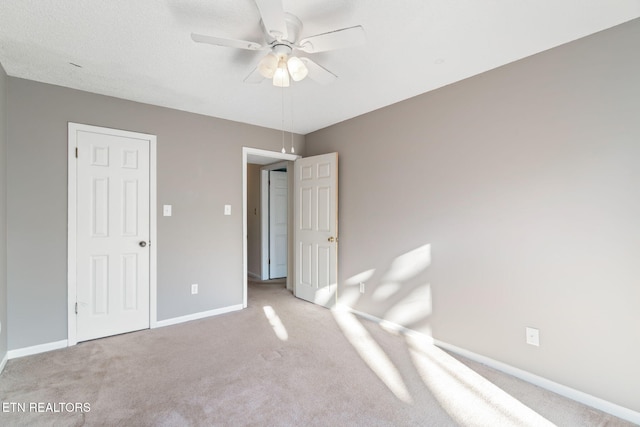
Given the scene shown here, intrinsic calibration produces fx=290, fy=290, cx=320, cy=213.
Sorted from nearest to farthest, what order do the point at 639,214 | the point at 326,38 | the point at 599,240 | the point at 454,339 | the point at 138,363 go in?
the point at 326,38 → the point at 639,214 → the point at 599,240 → the point at 138,363 → the point at 454,339

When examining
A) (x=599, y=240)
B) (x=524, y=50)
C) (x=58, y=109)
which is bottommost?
(x=599, y=240)

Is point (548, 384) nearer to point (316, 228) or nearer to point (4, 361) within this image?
point (316, 228)

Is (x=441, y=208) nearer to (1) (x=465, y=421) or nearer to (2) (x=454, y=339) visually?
(2) (x=454, y=339)

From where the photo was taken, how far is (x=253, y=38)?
2021mm

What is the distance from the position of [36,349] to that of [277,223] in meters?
3.55

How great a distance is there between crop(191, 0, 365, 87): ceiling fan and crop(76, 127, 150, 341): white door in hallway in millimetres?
1857

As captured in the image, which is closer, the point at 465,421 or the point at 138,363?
the point at 465,421

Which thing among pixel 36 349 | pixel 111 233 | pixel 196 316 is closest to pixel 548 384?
pixel 196 316

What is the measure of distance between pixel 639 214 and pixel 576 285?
576 millimetres

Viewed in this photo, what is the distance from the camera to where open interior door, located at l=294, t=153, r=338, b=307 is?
12.6ft

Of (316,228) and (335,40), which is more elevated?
(335,40)

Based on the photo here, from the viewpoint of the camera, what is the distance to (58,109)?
2721 mm

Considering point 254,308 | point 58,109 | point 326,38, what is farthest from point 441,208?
point 58,109

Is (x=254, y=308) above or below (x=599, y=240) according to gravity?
below
